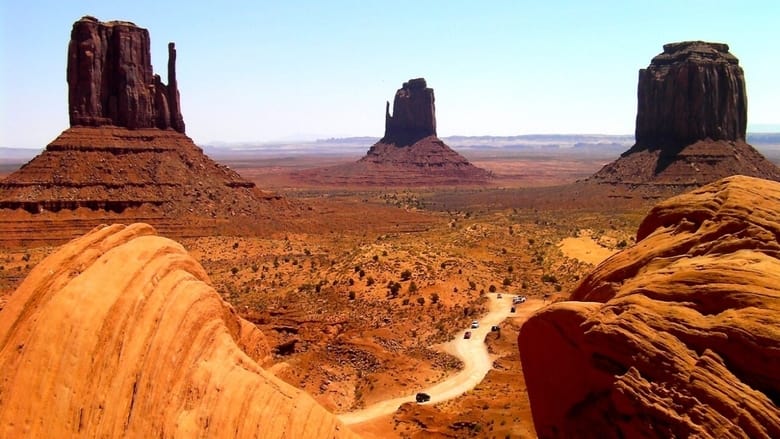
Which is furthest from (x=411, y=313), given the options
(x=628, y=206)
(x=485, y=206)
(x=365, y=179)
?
(x=365, y=179)

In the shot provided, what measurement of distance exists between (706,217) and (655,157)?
348 feet

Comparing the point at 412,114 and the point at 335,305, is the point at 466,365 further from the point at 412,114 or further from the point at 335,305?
the point at 412,114

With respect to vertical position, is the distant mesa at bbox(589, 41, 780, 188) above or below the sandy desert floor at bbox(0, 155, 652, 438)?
above

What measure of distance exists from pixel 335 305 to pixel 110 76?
50429 millimetres

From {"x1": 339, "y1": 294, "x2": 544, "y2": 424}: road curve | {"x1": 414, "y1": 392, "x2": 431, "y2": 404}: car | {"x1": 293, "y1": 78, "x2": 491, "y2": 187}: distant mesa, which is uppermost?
{"x1": 293, "y1": 78, "x2": 491, "y2": 187}: distant mesa

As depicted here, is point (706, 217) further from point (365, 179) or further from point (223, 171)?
point (365, 179)

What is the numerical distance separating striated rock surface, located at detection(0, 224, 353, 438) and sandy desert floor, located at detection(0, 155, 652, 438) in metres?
4.52

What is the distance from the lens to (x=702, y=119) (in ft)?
351

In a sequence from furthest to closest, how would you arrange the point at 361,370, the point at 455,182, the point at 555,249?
the point at 455,182
the point at 555,249
the point at 361,370

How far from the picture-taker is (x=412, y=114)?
175500 mm

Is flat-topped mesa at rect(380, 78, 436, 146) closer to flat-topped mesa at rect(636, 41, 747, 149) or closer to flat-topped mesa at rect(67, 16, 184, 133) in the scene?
flat-topped mesa at rect(636, 41, 747, 149)

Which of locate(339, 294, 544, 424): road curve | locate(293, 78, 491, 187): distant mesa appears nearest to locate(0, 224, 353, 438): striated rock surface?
locate(339, 294, 544, 424): road curve

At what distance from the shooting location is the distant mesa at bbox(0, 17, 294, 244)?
68562 millimetres

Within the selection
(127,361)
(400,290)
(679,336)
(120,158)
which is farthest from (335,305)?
(120,158)
